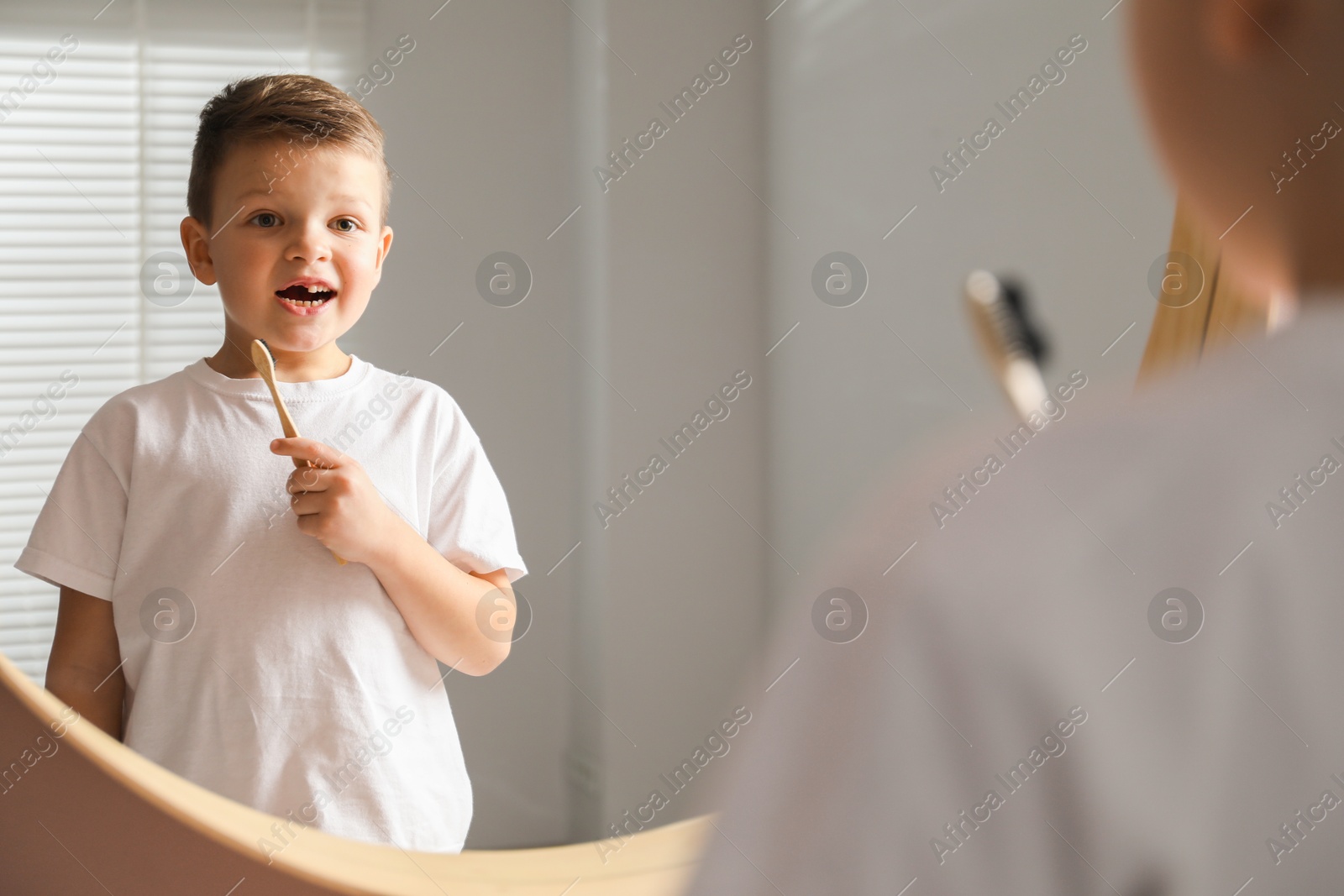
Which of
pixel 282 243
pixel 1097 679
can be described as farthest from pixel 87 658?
pixel 1097 679

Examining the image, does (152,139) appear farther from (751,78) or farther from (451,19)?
(751,78)

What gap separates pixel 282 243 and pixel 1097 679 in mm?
319

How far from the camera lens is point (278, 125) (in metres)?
0.33

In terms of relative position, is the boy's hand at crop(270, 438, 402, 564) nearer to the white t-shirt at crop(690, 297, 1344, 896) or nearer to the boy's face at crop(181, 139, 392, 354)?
the boy's face at crop(181, 139, 392, 354)

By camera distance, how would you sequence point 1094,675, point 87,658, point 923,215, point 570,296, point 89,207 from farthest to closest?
point 570,296 < point 89,207 < point 923,215 < point 87,658 < point 1094,675

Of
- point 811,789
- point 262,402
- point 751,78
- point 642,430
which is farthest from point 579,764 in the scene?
point 811,789

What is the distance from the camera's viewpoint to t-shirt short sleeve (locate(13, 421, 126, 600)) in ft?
0.89

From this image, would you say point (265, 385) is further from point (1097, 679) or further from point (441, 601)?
point (1097, 679)

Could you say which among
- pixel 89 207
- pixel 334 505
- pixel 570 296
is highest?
pixel 89 207

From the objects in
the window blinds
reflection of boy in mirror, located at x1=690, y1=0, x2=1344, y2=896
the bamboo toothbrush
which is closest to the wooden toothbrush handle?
the bamboo toothbrush

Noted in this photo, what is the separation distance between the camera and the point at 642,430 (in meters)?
1.05

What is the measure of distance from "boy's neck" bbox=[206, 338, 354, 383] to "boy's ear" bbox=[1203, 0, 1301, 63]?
1.02 feet

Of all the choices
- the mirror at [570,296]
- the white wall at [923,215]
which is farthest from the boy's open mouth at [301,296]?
the mirror at [570,296]

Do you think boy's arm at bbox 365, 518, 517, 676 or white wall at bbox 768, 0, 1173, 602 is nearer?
boy's arm at bbox 365, 518, 517, 676
